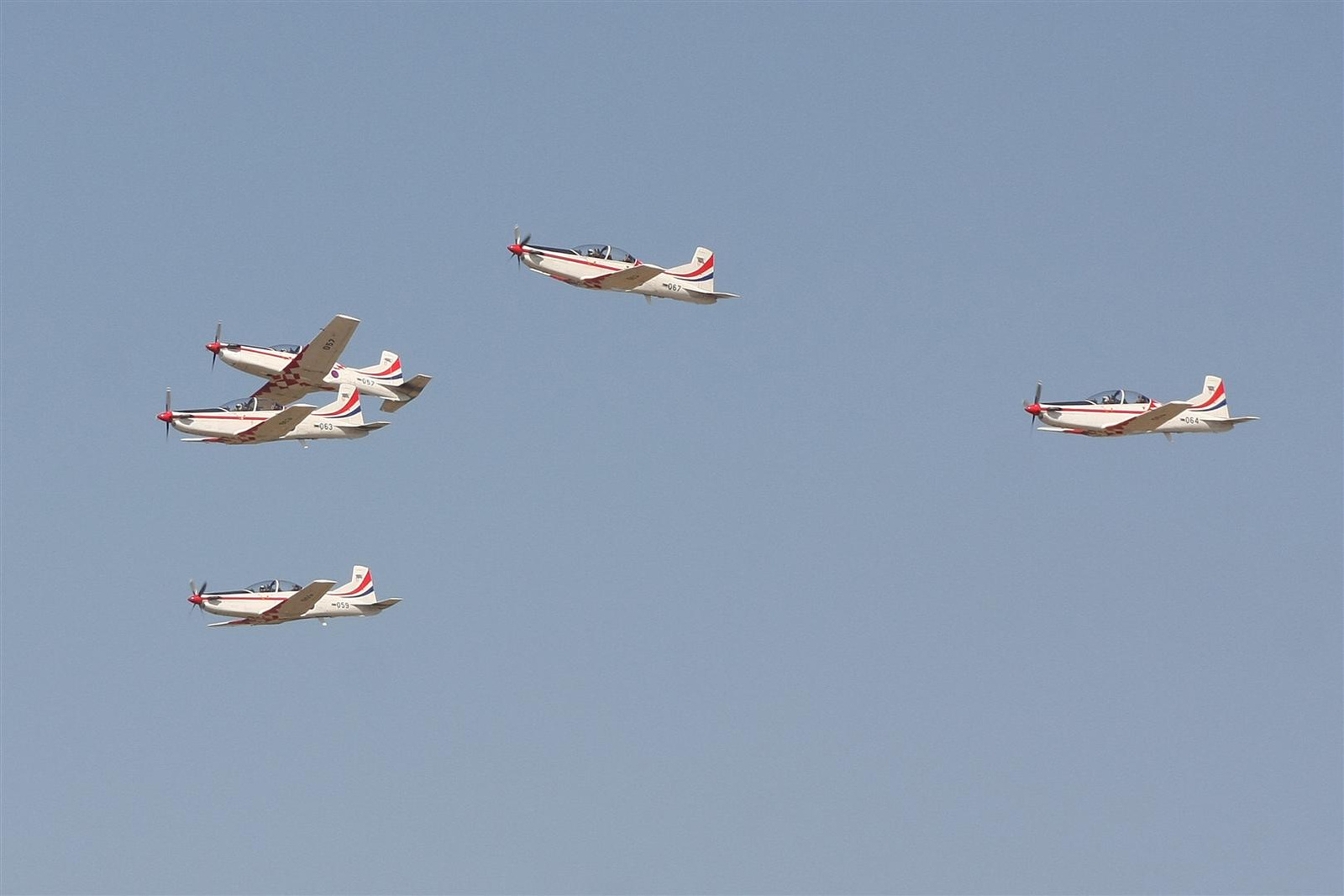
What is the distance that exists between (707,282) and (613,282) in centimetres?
361

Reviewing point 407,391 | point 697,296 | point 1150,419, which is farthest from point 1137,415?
point 407,391

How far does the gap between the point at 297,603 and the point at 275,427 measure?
6.65 metres

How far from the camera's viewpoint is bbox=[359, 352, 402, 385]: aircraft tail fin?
8219cm

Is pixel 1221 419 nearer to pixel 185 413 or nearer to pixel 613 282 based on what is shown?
pixel 613 282

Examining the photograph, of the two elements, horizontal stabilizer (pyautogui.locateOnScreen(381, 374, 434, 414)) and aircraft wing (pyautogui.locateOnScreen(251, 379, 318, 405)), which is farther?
horizontal stabilizer (pyautogui.locateOnScreen(381, 374, 434, 414))

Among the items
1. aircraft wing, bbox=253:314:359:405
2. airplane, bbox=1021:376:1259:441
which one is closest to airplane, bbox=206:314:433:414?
aircraft wing, bbox=253:314:359:405

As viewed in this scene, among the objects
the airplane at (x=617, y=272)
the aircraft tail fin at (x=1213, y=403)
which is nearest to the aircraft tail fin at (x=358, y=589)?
the airplane at (x=617, y=272)

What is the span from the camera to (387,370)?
8275 cm

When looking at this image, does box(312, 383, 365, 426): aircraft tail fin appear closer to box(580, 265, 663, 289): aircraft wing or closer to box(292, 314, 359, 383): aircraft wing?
box(292, 314, 359, 383): aircraft wing

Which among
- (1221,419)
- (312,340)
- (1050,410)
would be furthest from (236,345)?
(1221,419)

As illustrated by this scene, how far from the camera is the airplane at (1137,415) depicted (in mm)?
76250

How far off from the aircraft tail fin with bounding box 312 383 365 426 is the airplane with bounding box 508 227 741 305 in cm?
774

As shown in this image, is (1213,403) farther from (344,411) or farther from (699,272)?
(344,411)

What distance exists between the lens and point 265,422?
250 feet
